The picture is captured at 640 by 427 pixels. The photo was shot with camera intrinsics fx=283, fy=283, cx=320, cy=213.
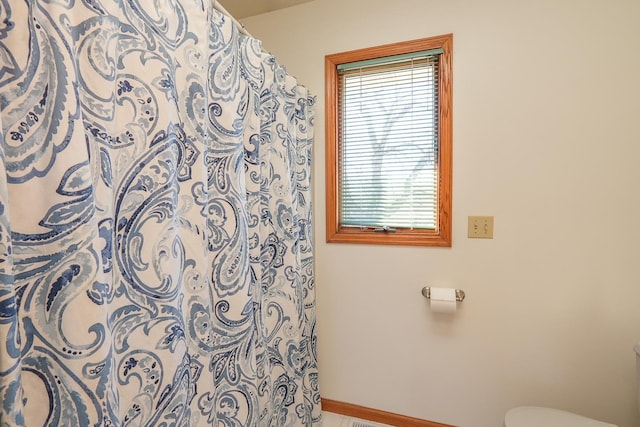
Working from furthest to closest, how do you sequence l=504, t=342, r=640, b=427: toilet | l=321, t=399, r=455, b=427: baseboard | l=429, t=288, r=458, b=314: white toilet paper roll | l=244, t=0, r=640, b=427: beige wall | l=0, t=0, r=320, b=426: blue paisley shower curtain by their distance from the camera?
l=321, t=399, r=455, b=427: baseboard, l=429, t=288, r=458, b=314: white toilet paper roll, l=244, t=0, r=640, b=427: beige wall, l=504, t=342, r=640, b=427: toilet, l=0, t=0, r=320, b=426: blue paisley shower curtain

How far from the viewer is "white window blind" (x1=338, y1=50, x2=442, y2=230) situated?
154cm

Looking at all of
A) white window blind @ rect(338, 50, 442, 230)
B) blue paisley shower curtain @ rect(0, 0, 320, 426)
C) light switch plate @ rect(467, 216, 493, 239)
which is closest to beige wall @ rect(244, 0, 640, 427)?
light switch plate @ rect(467, 216, 493, 239)

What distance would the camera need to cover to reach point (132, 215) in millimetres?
693

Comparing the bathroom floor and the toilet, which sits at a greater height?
the toilet

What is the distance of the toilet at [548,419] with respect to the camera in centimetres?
109

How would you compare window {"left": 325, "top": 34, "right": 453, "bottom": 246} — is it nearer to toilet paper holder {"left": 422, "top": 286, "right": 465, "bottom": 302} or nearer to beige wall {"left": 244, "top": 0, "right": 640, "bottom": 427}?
beige wall {"left": 244, "top": 0, "right": 640, "bottom": 427}

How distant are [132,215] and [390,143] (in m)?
1.31

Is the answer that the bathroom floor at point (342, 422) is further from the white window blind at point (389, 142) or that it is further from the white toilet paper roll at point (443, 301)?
the white window blind at point (389, 142)

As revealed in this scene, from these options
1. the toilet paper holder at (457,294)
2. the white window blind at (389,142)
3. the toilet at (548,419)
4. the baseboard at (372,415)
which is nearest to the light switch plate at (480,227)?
the white window blind at (389,142)

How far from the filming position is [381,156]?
162 cm

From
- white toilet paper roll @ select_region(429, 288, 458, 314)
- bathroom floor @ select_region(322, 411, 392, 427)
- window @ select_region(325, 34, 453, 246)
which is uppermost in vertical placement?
window @ select_region(325, 34, 453, 246)

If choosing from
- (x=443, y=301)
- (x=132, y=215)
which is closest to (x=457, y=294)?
(x=443, y=301)

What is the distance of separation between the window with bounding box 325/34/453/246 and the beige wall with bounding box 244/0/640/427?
0.07 m

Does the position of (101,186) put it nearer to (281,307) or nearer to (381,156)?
(281,307)
